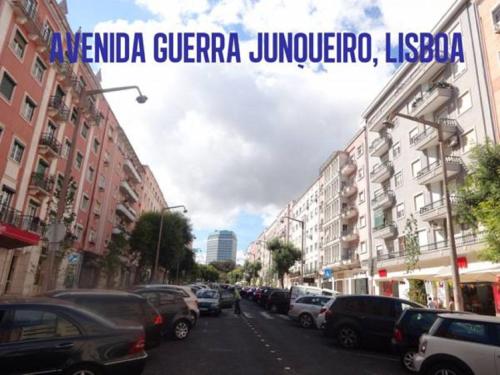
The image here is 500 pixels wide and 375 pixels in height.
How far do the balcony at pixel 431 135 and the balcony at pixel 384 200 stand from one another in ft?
17.2

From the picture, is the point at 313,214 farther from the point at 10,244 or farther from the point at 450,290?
the point at 10,244

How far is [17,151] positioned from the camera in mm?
22609

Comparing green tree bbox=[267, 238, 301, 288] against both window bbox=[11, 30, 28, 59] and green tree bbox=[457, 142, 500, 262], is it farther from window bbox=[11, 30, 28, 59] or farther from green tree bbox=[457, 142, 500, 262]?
window bbox=[11, 30, 28, 59]

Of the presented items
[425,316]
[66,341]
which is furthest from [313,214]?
[66,341]

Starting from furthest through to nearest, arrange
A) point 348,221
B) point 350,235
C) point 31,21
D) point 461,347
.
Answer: point 348,221 < point 350,235 < point 31,21 < point 461,347

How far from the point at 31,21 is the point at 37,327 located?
857 inches

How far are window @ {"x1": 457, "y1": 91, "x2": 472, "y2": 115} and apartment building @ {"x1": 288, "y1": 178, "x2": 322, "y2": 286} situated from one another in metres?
31.5

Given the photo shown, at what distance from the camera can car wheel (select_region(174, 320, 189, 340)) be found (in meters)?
12.8

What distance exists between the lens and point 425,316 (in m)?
10.2

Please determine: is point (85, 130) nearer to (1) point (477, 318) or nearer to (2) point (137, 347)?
(2) point (137, 347)

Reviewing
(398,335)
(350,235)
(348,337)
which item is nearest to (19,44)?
(348,337)

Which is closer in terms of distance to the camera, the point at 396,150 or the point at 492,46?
the point at 492,46

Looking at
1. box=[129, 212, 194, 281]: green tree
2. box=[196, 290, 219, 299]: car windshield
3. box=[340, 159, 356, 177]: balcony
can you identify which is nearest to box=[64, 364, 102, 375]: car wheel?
box=[196, 290, 219, 299]: car windshield

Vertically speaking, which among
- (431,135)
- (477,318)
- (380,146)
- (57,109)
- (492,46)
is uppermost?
(492,46)
